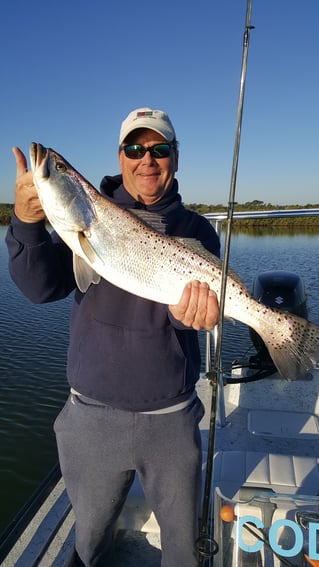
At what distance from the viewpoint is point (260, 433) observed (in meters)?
4.81

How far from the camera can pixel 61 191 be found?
9.36ft

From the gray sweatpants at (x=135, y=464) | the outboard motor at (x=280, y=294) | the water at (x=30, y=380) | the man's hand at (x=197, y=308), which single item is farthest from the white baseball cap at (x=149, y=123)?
the water at (x=30, y=380)

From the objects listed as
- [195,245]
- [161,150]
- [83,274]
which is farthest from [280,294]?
[83,274]

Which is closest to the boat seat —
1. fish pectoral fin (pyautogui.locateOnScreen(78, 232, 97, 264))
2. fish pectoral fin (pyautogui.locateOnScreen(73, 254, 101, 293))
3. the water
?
fish pectoral fin (pyautogui.locateOnScreen(73, 254, 101, 293))

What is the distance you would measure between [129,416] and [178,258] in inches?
47.4

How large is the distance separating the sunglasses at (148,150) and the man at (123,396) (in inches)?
2.7

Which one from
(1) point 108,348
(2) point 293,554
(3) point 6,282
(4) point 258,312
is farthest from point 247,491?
(3) point 6,282

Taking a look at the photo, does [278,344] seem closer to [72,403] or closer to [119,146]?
[72,403]

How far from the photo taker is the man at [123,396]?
8.45ft

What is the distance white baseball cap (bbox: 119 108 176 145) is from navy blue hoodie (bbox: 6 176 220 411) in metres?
0.96

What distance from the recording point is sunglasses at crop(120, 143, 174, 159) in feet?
9.39

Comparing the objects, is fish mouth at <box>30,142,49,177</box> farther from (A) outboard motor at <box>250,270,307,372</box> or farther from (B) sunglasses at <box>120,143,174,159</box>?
(A) outboard motor at <box>250,270,307,372</box>

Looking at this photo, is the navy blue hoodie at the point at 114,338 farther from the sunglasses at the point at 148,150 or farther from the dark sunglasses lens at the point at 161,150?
the dark sunglasses lens at the point at 161,150

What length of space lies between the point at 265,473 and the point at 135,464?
1485 millimetres
